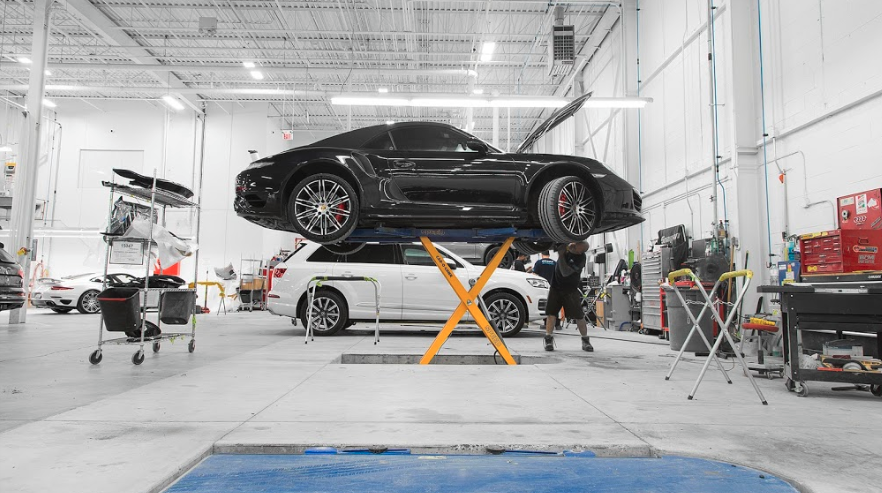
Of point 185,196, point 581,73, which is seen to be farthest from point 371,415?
point 581,73

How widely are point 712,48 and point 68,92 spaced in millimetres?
18989

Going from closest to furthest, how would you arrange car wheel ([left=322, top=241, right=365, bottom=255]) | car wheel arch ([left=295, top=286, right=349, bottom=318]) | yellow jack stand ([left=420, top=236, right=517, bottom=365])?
1. yellow jack stand ([left=420, top=236, right=517, bottom=365])
2. car wheel ([left=322, top=241, right=365, bottom=255])
3. car wheel arch ([left=295, top=286, right=349, bottom=318])

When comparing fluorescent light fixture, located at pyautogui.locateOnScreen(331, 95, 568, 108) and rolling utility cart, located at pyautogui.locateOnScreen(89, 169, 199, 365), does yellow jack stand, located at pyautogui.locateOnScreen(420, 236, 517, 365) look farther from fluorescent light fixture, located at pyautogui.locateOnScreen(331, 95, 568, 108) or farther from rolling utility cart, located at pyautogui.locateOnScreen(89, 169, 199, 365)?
fluorescent light fixture, located at pyautogui.locateOnScreen(331, 95, 568, 108)

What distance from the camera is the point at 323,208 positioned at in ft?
14.2

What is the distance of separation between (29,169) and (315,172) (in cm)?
843

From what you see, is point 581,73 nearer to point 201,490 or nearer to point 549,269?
point 549,269

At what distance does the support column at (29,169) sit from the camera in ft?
31.4

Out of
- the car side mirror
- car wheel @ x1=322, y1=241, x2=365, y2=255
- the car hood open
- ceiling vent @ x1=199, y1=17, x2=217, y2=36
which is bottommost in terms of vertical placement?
car wheel @ x1=322, y1=241, x2=365, y2=255

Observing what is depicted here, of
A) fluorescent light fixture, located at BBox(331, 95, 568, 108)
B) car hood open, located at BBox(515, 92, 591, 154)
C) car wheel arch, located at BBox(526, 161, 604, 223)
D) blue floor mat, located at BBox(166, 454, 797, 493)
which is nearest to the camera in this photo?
blue floor mat, located at BBox(166, 454, 797, 493)

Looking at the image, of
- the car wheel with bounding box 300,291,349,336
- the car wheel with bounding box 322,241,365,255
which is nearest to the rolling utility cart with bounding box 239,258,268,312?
the car wheel with bounding box 300,291,349,336

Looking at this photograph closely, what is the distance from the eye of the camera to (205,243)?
18.0 meters

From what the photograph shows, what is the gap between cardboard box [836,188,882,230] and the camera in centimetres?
490

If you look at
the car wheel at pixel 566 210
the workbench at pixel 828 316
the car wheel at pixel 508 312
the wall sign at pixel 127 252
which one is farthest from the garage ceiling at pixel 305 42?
the workbench at pixel 828 316

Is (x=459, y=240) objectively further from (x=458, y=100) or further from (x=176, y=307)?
(x=458, y=100)
